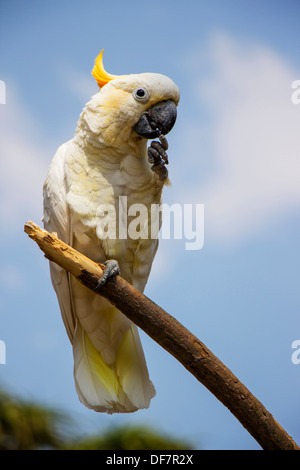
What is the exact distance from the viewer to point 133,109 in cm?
233

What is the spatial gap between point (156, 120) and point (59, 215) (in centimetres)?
65

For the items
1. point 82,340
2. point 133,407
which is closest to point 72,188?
point 82,340

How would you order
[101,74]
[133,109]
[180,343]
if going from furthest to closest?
[101,74], [133,109], [180,343]

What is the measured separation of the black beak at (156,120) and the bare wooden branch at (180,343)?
0.69 meters

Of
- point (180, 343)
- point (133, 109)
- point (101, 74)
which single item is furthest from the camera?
point (101, 74)

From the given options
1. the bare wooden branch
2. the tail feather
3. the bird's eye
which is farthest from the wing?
the bird's eye

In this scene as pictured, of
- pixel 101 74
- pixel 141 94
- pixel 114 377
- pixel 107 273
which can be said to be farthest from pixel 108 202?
pixel 114 377

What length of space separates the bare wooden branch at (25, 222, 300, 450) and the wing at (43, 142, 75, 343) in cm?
34

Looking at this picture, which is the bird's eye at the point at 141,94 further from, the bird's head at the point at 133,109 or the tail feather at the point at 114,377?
the tail feather at the point at 114,377

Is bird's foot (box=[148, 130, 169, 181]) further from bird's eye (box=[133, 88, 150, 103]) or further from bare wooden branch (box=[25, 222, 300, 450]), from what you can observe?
bare wooden branch (box=[25, 222, 300, 450])

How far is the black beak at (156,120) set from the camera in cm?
235

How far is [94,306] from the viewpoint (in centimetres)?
253

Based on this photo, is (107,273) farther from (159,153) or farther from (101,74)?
(101,74)

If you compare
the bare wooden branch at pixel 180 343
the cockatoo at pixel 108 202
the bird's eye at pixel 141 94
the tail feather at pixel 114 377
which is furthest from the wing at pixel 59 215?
the bird's eye at pixel 141 94
